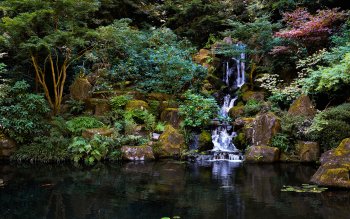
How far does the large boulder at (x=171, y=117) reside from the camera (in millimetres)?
15254

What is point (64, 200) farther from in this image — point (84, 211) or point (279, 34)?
point (279, 34)

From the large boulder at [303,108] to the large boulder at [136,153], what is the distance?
5969 mm

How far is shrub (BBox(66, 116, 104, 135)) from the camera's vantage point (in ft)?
46.0

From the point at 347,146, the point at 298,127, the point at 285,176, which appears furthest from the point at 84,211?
the point at 298,127

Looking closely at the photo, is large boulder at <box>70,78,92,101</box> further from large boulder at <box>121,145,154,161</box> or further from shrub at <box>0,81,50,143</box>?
large boulder at <box>121,145,154,161</box>

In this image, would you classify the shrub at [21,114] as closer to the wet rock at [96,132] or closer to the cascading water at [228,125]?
the wet rock at [96,132]

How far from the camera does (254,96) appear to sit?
55.0 ft

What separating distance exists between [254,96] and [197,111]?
360cm

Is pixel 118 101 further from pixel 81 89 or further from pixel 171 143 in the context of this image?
pixel 171 143

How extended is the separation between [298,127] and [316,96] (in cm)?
253

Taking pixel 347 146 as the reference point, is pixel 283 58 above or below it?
above

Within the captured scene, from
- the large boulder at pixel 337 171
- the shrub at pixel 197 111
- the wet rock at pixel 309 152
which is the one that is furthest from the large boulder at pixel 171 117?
the large boulder at pixel 337 171

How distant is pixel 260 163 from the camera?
12.3m

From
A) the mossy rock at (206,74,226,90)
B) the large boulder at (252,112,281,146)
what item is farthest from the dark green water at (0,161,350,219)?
the mossy rock at (206,74,226,90)
